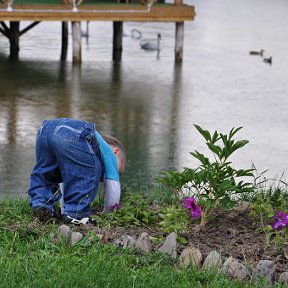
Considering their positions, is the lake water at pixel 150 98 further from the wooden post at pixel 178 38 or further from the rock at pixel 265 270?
the rock at pixel 265 270

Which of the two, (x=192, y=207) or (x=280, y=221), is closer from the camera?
(x=280, y=221)

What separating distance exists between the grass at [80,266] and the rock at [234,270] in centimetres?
10

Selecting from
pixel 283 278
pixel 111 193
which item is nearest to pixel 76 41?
pixel 111 193

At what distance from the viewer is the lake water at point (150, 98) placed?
504 inches

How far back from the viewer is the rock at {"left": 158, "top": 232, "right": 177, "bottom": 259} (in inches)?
250

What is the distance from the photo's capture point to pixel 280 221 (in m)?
6.53

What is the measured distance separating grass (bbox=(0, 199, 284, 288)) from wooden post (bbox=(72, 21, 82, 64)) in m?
15.6

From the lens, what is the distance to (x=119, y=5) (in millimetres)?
22625

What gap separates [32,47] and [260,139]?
1313 cm

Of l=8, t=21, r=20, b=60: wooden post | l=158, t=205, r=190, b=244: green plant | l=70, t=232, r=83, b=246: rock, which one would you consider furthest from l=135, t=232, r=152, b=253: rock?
l=8, t=21, r=20, b=60: wooden post

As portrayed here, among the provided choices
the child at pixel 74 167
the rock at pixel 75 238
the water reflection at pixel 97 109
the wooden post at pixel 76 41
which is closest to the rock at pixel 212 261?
the rock at pixel 75 238

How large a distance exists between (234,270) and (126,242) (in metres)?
0.72

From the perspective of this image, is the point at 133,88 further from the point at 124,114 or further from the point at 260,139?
the point at 260,139

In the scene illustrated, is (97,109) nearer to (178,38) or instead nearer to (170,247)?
(178,38)
